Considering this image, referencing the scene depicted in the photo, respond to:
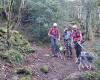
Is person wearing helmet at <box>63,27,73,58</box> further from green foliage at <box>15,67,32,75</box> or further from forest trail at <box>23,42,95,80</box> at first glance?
green foliage at <box>15,67,32,75</box>

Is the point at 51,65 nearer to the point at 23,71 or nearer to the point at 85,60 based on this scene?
the point at 85,60

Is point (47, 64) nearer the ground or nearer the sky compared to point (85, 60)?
nearer the ground

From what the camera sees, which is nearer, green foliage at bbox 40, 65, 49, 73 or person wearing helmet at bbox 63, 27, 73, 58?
green foliage at bbox 40, 65, 49, 73

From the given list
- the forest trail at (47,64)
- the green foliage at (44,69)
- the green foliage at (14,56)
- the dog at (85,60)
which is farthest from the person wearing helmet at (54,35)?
the green foliage at (44,69)

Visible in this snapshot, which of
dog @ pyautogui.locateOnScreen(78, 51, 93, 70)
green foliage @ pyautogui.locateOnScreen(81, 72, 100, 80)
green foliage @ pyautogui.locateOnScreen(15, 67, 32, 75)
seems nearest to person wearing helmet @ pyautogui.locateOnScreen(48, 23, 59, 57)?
dog @ pyautogui.locateOnScreen(78, 51, 93, 70)

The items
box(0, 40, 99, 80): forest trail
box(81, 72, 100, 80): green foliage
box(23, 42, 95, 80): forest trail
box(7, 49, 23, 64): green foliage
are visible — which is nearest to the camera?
box(81, 72, 100, 80): green foliage

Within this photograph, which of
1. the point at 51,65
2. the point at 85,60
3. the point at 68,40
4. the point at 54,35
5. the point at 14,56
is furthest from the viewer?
the point at 68,40

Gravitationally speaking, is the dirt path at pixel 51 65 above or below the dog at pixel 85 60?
below

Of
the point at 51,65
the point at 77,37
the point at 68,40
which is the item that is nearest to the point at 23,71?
the point at 51,65

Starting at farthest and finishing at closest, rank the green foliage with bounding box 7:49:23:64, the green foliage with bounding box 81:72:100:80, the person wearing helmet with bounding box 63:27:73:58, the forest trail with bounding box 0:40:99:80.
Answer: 1. the person wearing helmet with bounding box 63:27:73:58
2. the green foliage with bounding box 7:49:23:64
3. the forest trail with bounding box 0:40:99:80
4. the green foliage with bounding box 81:72:100:80

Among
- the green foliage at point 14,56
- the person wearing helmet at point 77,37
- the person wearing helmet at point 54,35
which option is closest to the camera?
the green foliage at point 14,56

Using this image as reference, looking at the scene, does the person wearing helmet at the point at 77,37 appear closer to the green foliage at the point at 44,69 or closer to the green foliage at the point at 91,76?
the green foliage at the point at 44,69

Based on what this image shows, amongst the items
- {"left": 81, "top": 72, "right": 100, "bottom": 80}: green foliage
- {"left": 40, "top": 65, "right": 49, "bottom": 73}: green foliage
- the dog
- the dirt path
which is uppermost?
{"left": 81, "top": 72, "right": 100, "bottom": 80}: green foliage

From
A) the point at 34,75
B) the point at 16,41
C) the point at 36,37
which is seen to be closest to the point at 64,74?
the point at 34,75
